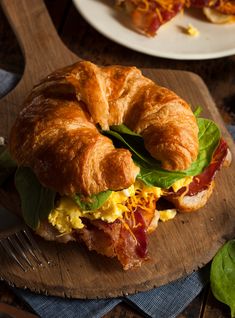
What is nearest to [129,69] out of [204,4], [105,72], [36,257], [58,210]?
[105,72]

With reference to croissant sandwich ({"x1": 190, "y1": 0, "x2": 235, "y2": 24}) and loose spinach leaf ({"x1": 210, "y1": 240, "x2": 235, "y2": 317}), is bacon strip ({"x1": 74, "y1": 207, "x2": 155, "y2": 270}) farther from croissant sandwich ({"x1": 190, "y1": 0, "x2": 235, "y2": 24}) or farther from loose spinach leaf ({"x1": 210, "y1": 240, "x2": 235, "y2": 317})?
croissant sandwich ({"x1": 190, "y1": 0, "x2": 235, "y2": 24})

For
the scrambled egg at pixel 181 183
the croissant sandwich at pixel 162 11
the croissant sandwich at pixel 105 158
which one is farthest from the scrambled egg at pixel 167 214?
the croissant sandwich at pixel 162 11

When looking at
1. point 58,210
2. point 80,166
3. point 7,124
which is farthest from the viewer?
point 7,124

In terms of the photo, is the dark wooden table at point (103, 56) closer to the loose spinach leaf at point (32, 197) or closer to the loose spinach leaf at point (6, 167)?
the loose spinach leaf at point (6, 167)

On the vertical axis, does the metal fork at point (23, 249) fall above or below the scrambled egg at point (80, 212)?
below

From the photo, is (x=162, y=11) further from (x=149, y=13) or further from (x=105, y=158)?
(x=105, y=158)

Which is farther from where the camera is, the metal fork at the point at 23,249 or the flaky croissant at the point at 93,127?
the metal fork at the point at 23,249

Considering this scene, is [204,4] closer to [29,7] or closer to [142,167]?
[29,7]

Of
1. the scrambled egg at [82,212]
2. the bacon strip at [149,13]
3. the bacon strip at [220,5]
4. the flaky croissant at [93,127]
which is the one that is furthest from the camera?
the bacon strip at [220,5]
